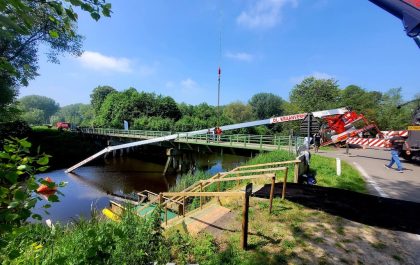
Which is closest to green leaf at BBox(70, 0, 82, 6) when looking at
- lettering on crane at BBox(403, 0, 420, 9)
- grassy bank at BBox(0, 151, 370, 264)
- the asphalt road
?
grassy bank at BBox(0, 151, 370, 264)

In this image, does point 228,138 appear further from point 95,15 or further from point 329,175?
point 95,15

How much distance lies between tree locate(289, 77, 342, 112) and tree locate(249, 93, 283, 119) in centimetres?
2480

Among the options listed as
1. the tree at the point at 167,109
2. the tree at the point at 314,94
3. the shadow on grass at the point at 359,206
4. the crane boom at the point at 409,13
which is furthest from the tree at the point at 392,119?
the crane boom at the point at 409,13

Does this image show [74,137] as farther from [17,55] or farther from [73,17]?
[73,17]

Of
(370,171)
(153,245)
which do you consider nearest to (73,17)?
(153,245)

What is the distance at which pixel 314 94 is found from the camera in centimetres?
4478

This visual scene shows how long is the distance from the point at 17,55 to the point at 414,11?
28335 mm

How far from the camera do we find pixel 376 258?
4.34m

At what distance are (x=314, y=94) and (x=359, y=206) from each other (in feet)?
138

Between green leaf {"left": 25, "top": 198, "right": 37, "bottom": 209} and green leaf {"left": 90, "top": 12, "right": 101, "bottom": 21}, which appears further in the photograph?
green leaf {"left": 90, "top": 12, "right": 101, "bottom": 21}

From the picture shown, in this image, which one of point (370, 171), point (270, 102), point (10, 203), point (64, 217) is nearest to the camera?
point (10, 203)

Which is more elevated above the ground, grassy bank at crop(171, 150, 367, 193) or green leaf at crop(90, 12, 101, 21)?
green leaf at crop(90, 12, 101, 21)

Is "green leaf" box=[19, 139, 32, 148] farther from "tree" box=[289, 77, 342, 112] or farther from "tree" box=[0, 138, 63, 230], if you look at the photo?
"tree" box=[289, 77, 342, 112]

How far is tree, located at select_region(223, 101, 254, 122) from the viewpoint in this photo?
7369 centimetres
